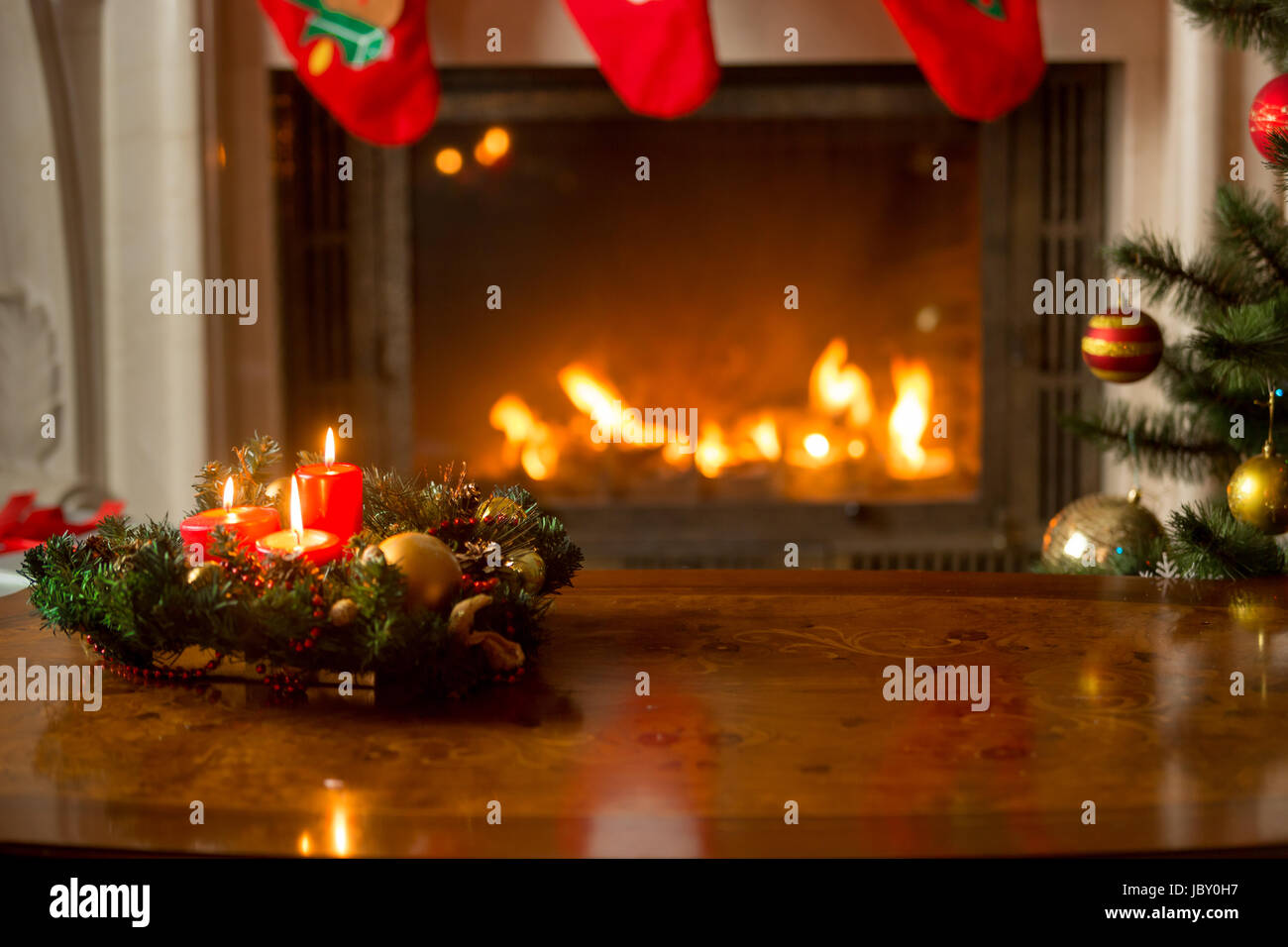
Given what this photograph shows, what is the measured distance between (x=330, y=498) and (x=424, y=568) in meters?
0.15

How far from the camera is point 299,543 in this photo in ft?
3.43

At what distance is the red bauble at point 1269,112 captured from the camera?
1637mm

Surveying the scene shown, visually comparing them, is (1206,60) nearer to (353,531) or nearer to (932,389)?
(932,389)

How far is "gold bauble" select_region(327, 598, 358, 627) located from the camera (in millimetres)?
957

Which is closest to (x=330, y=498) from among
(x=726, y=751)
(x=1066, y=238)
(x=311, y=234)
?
(x=726, y=751)

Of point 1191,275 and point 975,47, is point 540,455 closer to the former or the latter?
point 975,47

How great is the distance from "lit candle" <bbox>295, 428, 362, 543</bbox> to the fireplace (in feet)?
5.37

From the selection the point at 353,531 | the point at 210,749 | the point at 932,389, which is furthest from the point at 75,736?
the point at 932,389

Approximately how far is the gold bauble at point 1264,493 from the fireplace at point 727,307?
103 centimetres

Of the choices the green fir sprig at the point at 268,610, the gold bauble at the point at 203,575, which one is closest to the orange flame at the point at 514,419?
the green fir sprig at the point at 268,610

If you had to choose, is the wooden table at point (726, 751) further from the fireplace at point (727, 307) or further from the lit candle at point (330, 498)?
the fireplace at point (727, 307)

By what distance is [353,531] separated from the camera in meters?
1.13
